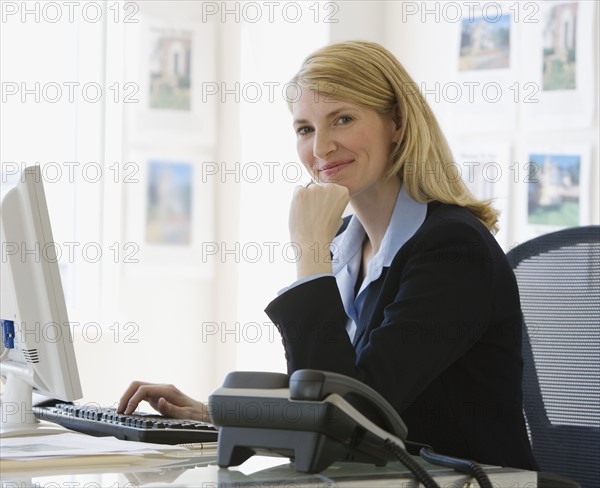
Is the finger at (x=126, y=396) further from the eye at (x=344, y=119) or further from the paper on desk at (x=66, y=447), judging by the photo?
the eye at (x=344, y=119)

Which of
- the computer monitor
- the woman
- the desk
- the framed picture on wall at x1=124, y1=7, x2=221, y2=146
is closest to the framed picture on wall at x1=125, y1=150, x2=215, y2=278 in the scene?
the framed picture on wall at x1=124, y1=7, x2=221, y2=146

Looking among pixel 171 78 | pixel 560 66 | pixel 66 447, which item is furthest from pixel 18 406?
pixel 171 78

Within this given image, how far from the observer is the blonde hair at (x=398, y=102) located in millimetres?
1639

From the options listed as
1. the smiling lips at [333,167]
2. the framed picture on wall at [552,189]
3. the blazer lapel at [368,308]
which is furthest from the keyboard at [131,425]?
the framed picture on wall at [552,189]

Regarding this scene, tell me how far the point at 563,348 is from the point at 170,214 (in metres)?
2.14

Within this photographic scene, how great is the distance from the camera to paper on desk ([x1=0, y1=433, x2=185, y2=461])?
3.63 ft

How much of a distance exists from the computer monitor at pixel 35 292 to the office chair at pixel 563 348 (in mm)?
795

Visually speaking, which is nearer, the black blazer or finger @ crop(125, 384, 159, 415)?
the black blazer

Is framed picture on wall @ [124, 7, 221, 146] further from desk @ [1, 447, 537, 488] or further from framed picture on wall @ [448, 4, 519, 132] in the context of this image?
desk @ [1, 447, 537, 488]

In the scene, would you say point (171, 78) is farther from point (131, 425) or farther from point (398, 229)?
point (131, 425)

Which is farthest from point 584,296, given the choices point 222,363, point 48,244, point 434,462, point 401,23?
point 222,363

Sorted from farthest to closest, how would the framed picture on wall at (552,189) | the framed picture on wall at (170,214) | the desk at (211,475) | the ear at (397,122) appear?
the framed picture on wall at (170,214) < the framed picture on wall at (552,189) < the ear at (397,122) < the desk at (211,475)

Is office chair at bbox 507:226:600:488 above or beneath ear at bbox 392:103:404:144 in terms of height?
beneath

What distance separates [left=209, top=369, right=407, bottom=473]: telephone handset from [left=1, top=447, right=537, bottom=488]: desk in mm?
20
